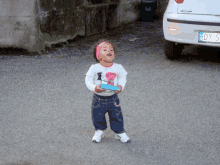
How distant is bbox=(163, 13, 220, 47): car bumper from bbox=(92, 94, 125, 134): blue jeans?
118 inches

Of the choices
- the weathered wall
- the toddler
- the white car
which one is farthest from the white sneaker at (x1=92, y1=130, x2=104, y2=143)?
the weathered wall

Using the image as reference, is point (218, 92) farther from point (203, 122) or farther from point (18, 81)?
point (18, 81)

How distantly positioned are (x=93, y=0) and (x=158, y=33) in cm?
213

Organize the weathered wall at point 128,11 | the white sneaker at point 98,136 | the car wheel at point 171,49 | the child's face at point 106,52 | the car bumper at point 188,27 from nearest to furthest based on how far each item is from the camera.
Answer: the child's face at point 106,52 < the white sneaker at point 98,136 < the car bumper at point 188,27 < the car wheel at point 171,49 < the weathered wall at point 128,11

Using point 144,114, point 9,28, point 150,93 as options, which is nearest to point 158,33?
point 9,28

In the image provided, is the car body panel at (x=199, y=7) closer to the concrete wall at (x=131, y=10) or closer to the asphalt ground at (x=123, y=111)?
the asphalt ground at (x=123, y=111)

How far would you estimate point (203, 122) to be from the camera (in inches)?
139

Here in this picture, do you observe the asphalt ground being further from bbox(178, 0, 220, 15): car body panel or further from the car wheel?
bbox(178, 0, 220, 15): car body panel

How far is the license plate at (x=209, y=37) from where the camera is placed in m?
5.34

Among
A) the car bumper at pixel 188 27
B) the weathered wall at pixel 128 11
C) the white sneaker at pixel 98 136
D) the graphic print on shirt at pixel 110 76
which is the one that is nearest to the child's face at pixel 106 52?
the graphic print on shirt at pixel 110 76

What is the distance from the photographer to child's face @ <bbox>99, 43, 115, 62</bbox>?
2770 mm

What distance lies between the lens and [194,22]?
5379mm

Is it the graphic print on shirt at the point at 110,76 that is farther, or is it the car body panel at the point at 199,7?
the car body panel at the point at 199,7

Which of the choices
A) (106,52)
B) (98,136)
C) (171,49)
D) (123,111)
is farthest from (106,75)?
(171,49)
